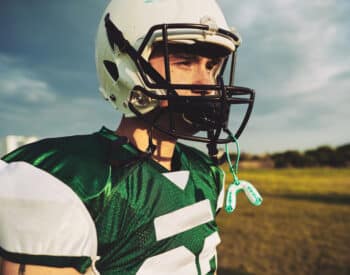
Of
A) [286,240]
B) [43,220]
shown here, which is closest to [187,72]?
[43,220]

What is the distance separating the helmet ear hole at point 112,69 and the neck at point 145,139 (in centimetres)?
20

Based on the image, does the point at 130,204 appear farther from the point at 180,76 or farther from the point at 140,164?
the point at 180,76

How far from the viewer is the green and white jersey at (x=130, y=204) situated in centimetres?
143

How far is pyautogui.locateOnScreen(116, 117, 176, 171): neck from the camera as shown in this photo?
172 cm

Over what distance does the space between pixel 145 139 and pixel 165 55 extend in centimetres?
36

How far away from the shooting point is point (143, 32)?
68.7 inches

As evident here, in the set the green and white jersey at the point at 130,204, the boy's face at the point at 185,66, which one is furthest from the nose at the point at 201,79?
the green and white jersey at the point at 130,204

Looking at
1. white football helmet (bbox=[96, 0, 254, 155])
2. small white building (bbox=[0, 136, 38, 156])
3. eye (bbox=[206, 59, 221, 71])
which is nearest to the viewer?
white football helmet (bbox=[96, 0, 254, 155])

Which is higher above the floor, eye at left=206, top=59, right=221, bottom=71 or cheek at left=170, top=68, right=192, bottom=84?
eye at left=206, top=59, right=221, bottom=71

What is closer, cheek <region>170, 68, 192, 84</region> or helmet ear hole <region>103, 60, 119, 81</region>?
cheek <region>170, 68, 192, 84</region>

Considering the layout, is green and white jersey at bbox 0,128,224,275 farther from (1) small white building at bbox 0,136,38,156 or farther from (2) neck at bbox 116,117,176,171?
(1) small white building at bbox 0,136,38,156

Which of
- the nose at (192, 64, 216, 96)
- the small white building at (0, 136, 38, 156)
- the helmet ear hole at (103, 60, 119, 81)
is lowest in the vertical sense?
the small white building at (0, 136, 38, 156)

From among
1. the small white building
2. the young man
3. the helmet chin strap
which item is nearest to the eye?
the young man

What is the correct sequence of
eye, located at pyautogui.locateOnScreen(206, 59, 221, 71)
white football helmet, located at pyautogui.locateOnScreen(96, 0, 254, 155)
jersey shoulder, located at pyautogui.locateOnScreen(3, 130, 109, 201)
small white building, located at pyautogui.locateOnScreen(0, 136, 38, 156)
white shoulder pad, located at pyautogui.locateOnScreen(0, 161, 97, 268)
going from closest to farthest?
white shoulder pad, located at pyautogui.locateOnScreen(0, 161, 97, 268), jersey shoulder, located at pyautogui.locateOnScreen(3, 130, 109, 201), white football helmet, located at pyautogui.locateOnScreen(96, 0, 254, 155), eye, located at pyautogui.locateOnScreen(206, 59, 221, 71), small white building, located at pyautogui.locateOnScreen(0, 136, 38, 156)
